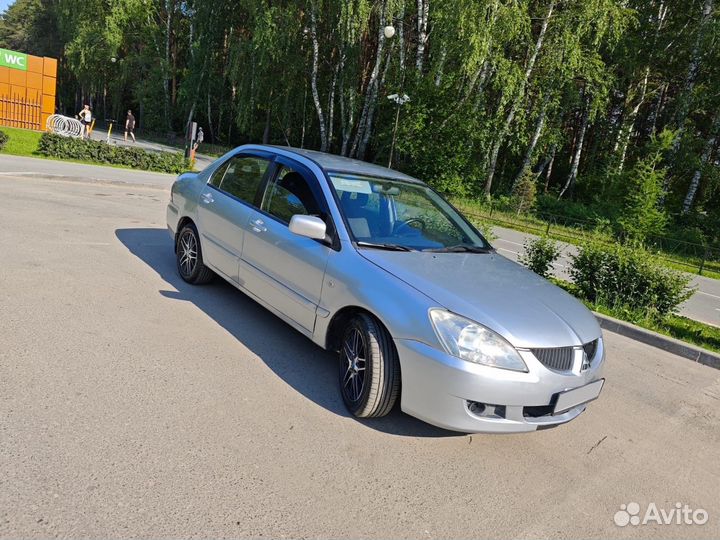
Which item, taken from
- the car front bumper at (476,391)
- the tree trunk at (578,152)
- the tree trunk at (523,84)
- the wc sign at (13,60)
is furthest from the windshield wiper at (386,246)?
the tree trunk at (578,152)

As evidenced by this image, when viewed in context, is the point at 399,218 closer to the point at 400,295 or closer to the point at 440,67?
the point at 400,295

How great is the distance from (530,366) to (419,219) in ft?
6.18

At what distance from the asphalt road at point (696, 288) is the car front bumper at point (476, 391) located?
16.9 feet

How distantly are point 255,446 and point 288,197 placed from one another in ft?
7.50

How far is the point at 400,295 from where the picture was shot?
3.38 metres

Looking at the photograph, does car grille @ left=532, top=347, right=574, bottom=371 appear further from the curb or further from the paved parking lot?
the curb

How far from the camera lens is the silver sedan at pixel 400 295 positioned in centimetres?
312

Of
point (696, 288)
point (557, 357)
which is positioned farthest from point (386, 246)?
point (696, 288)

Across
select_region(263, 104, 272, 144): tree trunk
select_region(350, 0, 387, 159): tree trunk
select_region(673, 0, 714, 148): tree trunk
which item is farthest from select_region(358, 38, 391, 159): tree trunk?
select_region(673, 0, 714, 148): tree trunk

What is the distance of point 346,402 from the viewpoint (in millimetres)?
3672

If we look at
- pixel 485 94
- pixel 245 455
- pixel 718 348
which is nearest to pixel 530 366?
pixel 245 455

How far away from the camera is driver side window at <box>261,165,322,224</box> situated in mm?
4410

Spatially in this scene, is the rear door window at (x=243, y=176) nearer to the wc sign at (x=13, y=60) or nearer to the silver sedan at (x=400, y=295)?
the silver sedan at (x=400, y=295)

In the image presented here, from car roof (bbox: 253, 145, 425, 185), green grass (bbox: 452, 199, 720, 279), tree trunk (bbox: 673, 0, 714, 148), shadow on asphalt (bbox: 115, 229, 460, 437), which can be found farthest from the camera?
tree trunk (bbox: 673, 0, 714, 148)
